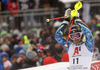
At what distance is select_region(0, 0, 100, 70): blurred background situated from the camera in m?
A: 6.22

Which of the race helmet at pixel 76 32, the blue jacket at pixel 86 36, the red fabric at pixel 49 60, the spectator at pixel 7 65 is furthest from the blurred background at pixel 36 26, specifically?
the race helmet at pixel 76 32

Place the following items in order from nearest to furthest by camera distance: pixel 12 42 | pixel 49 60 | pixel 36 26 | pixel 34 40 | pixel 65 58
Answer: pixel 65 58 → pixel 49 60 → pixel 34 40 → pixel 12 42 → pixel 36 26

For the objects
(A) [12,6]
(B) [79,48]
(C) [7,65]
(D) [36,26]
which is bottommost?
(C) [7,65]

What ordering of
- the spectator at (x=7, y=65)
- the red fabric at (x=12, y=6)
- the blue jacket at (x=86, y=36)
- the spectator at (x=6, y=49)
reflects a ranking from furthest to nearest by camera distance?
1. the red fabric at (x=12, y=6)
2. the spectator at (x=6, y=49)
3. the spectator at (x=7, y=65)
4. the blue jacket at (x=86, y=36)

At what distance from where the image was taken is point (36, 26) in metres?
9.12

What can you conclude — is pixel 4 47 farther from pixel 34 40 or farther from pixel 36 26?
pixel 36 26

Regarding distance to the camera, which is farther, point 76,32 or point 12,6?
point 12,6

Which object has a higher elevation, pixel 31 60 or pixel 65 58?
pixel 65 58

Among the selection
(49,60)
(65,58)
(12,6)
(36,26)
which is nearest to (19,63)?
(49,60)

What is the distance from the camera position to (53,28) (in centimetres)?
789

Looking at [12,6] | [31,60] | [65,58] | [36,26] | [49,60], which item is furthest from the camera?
[12,6]

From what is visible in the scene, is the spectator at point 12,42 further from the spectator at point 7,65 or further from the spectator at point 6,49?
the spectator at point 7,65

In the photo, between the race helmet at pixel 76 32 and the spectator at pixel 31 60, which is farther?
the spectator at pixel 31 60

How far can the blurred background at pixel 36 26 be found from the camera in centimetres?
622
